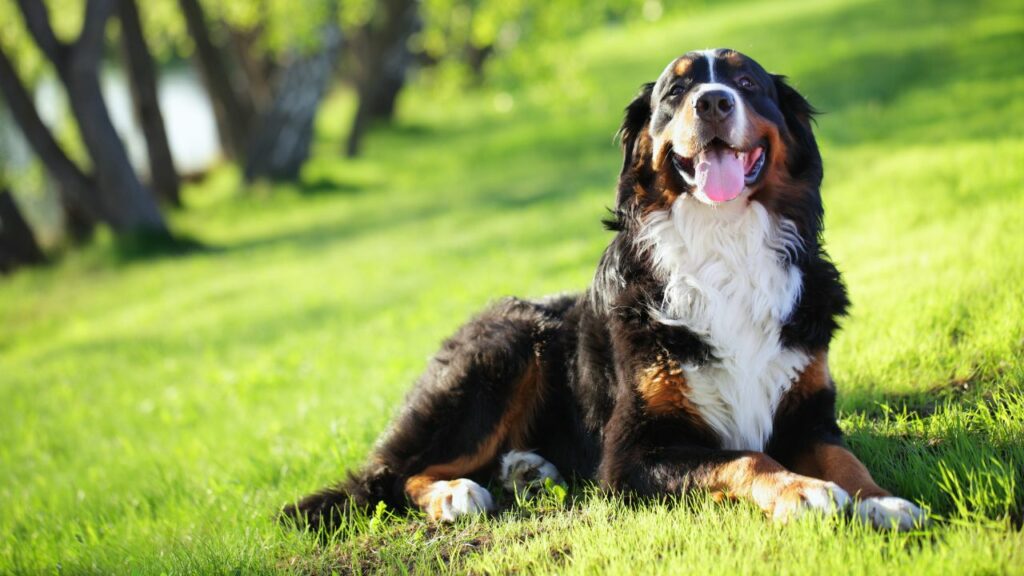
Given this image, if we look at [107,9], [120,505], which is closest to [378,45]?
[107,9]

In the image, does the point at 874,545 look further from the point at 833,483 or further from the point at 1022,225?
the point at 1022,225

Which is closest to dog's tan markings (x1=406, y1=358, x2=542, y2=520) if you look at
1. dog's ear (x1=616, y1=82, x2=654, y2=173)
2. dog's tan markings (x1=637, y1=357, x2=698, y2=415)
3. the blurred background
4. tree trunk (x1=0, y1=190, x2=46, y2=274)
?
dog's tan markings (x1=637, y1=357, x2=698, y2=415)

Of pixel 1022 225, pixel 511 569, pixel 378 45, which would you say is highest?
pixel 378 45

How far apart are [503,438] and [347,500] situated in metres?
0.80

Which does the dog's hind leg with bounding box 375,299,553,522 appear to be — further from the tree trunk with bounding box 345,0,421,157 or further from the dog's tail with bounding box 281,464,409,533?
the tree trunk with bounding box 345,0,421,157

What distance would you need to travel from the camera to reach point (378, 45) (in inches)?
919

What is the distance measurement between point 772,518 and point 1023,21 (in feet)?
52.6

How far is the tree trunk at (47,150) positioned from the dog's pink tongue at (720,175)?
1455 centimetres

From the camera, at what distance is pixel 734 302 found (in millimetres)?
4191

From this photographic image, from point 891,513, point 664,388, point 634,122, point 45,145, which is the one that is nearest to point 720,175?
point 634,122

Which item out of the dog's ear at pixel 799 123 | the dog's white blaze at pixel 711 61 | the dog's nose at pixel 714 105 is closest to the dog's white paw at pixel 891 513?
the dog's ear at pixel 799 123

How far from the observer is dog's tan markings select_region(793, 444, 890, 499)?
3.68 metres

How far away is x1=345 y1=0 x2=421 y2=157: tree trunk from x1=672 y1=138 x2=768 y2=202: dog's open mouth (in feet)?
61.1

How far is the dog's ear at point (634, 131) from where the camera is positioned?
4492 millimetres
